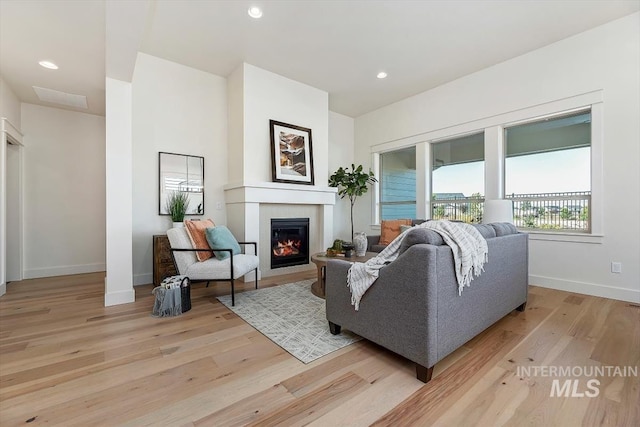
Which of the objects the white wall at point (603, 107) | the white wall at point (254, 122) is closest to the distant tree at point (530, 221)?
the white wall at point (603, 107)

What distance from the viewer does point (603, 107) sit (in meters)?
3.15

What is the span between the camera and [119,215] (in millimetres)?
2943

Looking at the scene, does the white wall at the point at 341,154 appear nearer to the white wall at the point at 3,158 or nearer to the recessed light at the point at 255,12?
the recessed light at the point at 255,12

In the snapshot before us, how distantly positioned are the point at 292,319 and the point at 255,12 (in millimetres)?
3131

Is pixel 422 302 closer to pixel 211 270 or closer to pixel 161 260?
pixel 211 270

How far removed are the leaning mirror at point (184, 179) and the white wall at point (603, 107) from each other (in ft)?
14.0

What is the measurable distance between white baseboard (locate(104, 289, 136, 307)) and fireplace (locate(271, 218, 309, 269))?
6.00 feet

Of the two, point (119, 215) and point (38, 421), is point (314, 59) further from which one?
point (38, 421)

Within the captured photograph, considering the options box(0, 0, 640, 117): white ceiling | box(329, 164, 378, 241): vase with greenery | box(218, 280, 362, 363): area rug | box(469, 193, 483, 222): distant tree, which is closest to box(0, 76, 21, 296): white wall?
box(0, 0, 640, 117): white ceiling

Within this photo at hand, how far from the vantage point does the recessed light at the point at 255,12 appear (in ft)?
9.37

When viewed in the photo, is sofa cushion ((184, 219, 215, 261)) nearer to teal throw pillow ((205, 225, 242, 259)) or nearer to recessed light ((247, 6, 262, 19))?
teal throw pillow ((205, 225, 242, 259))

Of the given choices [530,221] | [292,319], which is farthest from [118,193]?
[530,221]

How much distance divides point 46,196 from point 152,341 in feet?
12.9

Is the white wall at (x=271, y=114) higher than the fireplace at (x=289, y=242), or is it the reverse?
the white wall at (x=271, y=114)
